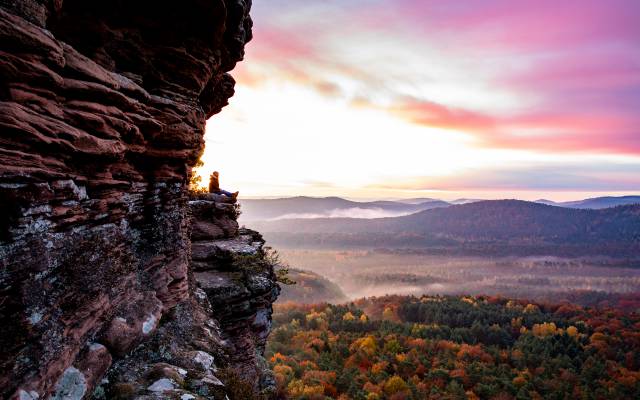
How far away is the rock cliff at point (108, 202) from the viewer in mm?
7062

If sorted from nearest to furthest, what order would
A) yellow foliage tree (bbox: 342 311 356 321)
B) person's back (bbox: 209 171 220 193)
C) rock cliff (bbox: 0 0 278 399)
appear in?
rock cliff (bbox: 0 0 278 399) → person's back (bbox: 209 171 220 193) → yellow foliage tree (bbox: 342 311 356 321)

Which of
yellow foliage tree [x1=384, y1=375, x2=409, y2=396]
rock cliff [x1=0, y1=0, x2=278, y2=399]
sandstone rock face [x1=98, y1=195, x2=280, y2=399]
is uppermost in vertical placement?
rock cliff [x1=0, y1=0, x2=278, y2=399]

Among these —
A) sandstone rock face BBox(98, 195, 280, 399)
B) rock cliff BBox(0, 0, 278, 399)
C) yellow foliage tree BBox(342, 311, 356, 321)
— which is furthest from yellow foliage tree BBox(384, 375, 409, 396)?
rock cliff BBox(0, 0, 278, 399)

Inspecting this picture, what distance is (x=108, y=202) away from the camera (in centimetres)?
1030

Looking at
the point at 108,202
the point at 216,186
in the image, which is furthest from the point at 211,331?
the point at 216,186

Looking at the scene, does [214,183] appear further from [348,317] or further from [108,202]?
[348,317]

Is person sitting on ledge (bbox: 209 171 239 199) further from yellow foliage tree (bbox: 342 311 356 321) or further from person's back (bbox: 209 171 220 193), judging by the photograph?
yellow foliage tree (bbox: 342 311 356 321)

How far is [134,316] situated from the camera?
11109 millimetres

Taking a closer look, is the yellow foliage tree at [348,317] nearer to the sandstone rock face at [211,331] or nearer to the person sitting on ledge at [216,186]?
the person sitting on ledge at [216,186]

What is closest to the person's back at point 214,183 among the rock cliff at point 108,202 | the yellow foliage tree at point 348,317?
the rock cliff at point 108,202

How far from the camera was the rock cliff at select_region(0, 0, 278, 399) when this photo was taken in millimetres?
7062

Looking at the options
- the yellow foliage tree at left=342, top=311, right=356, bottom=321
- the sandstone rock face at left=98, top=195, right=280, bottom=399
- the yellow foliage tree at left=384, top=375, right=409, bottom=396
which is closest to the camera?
the sandstone rock face at left=98, top=195, right=280, bottom=399

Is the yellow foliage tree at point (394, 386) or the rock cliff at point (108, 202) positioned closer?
the rock cliff at point (108, 202)

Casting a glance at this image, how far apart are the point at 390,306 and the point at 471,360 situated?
77.3 metres
